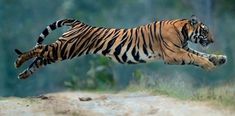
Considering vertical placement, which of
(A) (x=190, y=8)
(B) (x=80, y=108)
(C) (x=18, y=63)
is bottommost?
(B) (x=80, y=108)

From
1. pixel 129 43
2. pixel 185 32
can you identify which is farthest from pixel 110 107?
pixel 185 32

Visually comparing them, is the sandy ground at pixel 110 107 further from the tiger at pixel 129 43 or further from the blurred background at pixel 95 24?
the blurred background at pixel 95 24

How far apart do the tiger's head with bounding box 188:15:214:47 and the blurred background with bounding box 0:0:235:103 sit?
23.4 ft

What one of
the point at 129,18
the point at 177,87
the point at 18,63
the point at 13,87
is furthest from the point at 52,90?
the point at 18,63

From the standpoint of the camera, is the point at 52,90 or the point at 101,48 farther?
the point at 52,90

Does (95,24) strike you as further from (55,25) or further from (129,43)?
A: (129,43)

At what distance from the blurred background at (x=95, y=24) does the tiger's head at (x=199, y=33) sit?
23.4 ft

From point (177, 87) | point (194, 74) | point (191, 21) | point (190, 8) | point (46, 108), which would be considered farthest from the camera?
point (190, 8)

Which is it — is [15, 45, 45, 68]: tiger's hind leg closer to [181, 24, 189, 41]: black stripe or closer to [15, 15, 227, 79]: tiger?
[15, 15, 227, 79]: tiger

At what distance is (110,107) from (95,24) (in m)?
11.4

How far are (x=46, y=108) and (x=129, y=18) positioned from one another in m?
13.0

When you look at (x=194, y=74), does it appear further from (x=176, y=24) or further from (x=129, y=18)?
(x=176, y=24)

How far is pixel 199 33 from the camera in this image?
10453mm

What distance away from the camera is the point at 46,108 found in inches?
390
